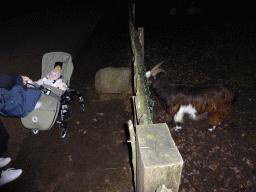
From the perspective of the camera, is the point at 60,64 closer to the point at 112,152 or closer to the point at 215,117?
the point at 112,152

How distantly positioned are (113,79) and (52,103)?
→ 7.55ft

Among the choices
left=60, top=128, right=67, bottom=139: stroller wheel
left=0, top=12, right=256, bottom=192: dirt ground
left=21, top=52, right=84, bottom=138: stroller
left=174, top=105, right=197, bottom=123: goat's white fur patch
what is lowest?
left=0, top=12, right=256, bottom=192: dirt ground

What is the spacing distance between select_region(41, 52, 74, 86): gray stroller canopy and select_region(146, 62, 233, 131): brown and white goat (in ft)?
6.73

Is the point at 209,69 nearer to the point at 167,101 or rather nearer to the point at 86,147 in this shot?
the point at 167,101

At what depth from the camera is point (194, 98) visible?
352cm

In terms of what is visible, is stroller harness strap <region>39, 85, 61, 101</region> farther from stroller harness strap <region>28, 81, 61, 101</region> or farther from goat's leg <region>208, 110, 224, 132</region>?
goat's leg <region>208, 110, 224, 132</region>

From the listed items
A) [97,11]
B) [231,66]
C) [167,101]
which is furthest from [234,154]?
[97,11]

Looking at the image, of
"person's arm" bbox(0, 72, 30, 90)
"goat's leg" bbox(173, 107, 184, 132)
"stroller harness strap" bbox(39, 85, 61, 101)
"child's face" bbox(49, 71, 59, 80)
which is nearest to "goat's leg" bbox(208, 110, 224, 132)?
"goat's leg" bbox(173, 107, 184, 132)

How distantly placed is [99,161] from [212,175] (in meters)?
2.37

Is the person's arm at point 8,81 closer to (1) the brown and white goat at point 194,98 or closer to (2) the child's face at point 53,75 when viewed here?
(2) the child's face at point 53,75

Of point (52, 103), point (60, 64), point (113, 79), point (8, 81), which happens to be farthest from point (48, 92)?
point (113, 79)

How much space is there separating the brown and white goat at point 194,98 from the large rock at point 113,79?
4.89 ft

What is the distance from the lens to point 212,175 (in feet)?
10.6

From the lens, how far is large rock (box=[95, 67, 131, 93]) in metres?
5.34
